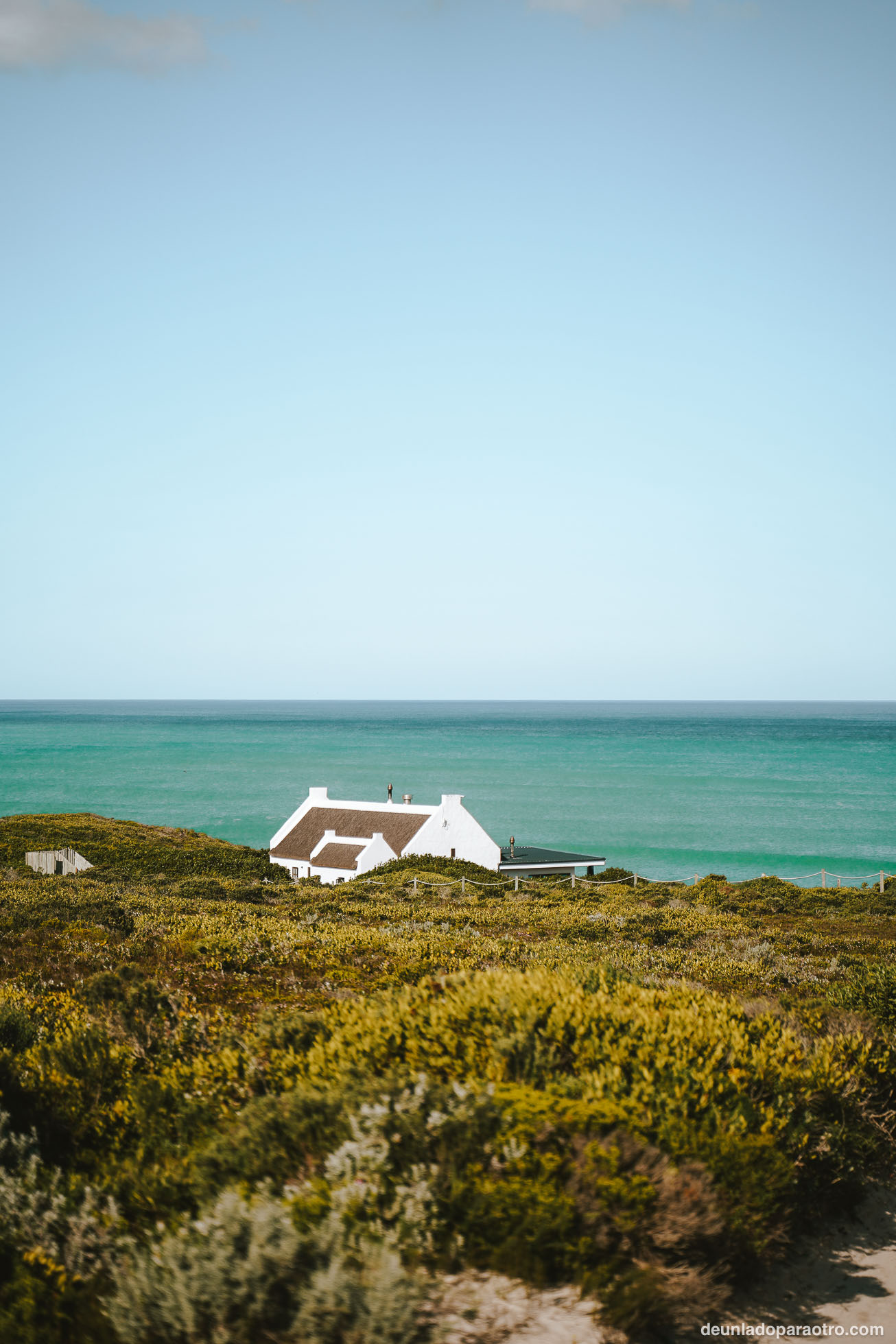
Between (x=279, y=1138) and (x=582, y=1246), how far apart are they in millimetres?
1706

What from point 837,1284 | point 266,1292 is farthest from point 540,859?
point 266,1292

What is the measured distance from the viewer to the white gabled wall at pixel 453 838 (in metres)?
37.4

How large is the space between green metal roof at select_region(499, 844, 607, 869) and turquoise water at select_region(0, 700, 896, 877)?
40.5 ft

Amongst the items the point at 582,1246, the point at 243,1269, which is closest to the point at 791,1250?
the point at 582,1246

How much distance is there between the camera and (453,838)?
38.0 m

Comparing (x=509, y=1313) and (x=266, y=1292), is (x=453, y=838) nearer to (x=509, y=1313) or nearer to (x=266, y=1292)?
(x=509, y=1313)

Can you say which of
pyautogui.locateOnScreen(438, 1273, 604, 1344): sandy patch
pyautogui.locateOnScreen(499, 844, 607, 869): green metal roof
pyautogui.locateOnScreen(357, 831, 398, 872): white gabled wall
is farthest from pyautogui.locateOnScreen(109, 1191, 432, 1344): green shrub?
pyautogui.locateOnScreen(499, 844, 607, 869): green metal roof

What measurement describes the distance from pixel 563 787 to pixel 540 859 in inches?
2284

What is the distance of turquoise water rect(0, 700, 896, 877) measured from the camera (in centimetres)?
6309

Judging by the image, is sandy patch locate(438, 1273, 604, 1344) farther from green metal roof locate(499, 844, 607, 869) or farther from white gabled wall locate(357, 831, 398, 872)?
green metal roof locate(499, 844, 607, 869)

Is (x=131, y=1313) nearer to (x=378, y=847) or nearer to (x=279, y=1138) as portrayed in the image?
(x=279, y=1138)

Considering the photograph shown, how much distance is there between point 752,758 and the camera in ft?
433

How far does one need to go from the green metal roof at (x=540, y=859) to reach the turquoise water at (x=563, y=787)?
12.3 m

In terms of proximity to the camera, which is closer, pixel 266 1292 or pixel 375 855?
pixel 266 1292
